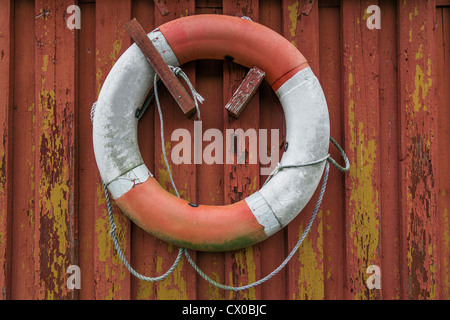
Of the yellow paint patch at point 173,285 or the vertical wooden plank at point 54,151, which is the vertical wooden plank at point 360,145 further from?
the vertical wooden plank at point 54,151

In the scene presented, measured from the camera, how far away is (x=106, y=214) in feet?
4.58

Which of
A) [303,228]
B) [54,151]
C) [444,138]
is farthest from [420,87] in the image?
[54,151]

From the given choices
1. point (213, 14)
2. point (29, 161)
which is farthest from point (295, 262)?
point (29, 161)

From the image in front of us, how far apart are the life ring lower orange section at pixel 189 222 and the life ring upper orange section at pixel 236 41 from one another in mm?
582

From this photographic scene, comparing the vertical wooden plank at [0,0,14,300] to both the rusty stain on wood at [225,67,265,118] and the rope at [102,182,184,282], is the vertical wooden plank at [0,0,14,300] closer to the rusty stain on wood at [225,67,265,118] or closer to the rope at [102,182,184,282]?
the rope at [102,182,184,282]

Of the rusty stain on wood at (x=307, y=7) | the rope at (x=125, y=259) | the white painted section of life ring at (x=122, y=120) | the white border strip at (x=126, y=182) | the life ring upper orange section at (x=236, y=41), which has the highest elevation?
the rusty stain on wood at (x=307, y=7)

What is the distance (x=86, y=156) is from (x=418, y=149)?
1.43 metres

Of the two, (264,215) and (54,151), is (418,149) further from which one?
(54,151)

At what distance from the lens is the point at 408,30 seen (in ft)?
4.68

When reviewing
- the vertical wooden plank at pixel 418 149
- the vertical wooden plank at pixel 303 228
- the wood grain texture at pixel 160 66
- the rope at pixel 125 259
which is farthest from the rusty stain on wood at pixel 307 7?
the rope at pixel 125 259

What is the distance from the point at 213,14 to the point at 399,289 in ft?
4.63

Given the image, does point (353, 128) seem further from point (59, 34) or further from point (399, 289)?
point (59, 34)

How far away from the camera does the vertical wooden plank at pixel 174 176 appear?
54.5 inches

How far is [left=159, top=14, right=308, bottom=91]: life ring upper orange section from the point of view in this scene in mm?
1338
